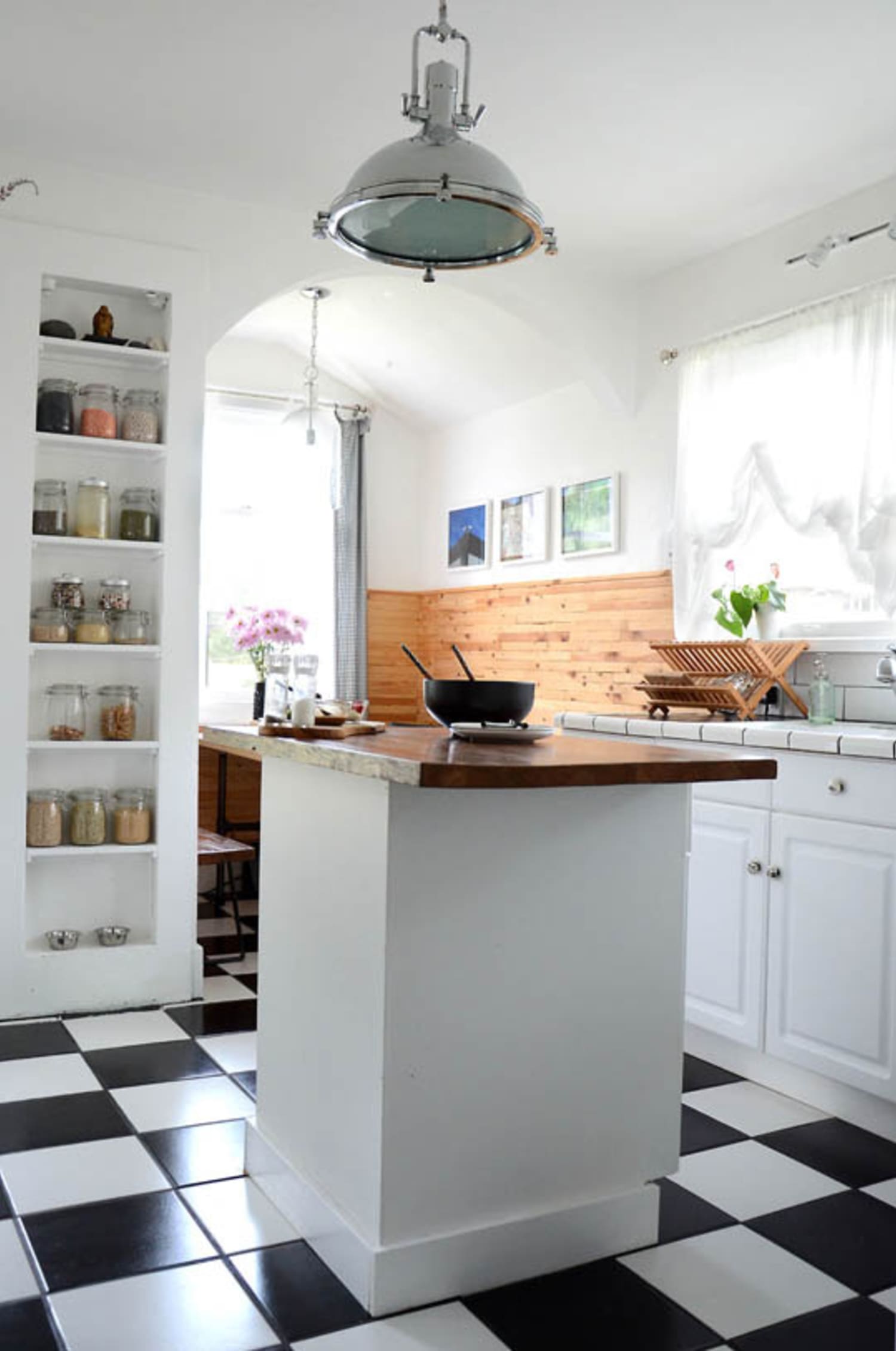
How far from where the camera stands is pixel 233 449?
228 inches

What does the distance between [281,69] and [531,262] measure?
1454 mm

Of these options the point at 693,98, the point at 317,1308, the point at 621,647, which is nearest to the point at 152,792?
the point at 621,647

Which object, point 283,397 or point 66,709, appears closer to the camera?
point 66,709

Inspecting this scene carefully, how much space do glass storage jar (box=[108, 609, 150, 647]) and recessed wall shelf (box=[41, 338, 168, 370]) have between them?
81cm

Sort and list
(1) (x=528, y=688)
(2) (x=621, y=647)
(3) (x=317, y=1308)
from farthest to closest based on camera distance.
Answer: (2) (x=621, y=647)
(1) (x=528, y=688)
(3) (x=317, y=1308)

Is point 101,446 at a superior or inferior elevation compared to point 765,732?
superior

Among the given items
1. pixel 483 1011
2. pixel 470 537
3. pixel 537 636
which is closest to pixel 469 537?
pixel 470 537

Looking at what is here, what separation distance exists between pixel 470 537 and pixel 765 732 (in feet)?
9.77

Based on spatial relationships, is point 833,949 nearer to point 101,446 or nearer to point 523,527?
point 101,446

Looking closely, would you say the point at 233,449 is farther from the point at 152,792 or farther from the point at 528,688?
the point at 528,688

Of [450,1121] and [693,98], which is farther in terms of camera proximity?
[693,98]

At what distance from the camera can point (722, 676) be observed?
3.75m

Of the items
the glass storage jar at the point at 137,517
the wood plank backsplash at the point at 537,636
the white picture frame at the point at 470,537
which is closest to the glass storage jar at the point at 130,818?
the glass storage jar at the point at 137,517

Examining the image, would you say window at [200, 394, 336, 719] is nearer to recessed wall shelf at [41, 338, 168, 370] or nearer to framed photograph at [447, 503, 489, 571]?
framed photograph at [447, 503, 489, 571]
